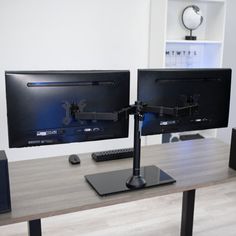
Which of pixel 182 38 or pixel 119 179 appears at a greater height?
pixel 182 38

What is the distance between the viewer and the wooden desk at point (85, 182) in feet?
4.11

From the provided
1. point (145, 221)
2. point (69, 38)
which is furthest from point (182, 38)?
point (145, 221)

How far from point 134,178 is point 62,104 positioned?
0.46m

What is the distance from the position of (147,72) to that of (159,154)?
0.59m

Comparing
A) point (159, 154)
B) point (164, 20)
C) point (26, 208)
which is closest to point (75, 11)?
point (164, 20)

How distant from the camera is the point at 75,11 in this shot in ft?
9.55

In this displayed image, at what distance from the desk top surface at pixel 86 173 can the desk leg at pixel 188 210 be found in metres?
0.27

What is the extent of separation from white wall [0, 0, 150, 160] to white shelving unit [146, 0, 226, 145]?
Result: 0.57 ft

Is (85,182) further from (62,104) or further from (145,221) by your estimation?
(145,221)

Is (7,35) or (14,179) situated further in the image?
Result: (7,35)

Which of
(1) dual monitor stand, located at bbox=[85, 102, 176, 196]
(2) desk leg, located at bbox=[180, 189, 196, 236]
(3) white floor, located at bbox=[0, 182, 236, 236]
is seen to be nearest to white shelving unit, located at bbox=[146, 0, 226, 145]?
(3) white floor, located at bbox=[0, 182, 236, 236]

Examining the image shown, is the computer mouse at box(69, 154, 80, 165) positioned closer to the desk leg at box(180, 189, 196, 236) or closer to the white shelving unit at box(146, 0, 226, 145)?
the desk leg at box(180, 189, 196, 236)

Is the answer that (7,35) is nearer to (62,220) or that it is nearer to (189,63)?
(62,220)

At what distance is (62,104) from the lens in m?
1.39
